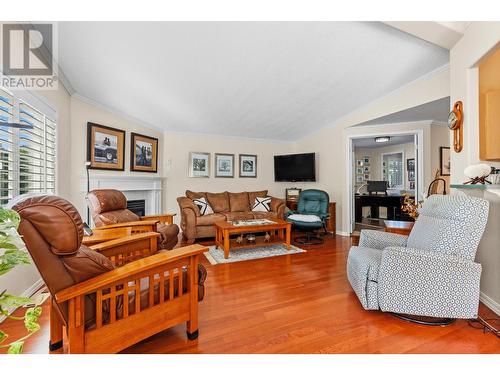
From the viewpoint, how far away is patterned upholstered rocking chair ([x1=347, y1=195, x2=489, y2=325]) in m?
1.62

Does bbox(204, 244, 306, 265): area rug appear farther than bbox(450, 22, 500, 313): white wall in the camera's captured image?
Yes

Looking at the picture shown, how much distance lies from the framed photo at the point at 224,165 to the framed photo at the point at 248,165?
254mm

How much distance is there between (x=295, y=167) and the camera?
540 centimetres

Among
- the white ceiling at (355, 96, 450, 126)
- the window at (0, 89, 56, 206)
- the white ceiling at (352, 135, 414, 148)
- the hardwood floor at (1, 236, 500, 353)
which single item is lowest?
the hardwood floor at (1, 236, 500, 353)

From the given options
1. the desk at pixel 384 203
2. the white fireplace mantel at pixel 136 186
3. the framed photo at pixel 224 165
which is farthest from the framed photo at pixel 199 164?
the desk at pixel 384 203

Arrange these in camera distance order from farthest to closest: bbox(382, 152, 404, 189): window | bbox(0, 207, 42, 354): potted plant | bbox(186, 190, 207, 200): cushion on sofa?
bbox(382, 152, 404, 189): window < bbox(186, 190, 207, 200): cushion on sofa < bbox(0, 207, 42, 354): potted plant

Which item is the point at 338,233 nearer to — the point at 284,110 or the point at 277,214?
the point at 277,214

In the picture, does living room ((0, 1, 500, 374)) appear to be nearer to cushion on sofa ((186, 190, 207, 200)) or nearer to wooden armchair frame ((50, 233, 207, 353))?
wooden armchair frame ((50, 233, 207, 353))

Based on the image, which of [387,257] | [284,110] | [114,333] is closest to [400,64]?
[284,110]

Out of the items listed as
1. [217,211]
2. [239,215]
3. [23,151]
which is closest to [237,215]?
[239,215]

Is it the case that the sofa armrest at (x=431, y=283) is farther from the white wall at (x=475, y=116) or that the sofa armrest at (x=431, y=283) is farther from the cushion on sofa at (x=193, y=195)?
the cushion on sofa at (x=193, y=195)

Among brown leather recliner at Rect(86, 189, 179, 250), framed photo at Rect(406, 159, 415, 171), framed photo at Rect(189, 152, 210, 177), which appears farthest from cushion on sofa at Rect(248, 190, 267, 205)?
framed photo at Rect(406, 159, 415, 171)
